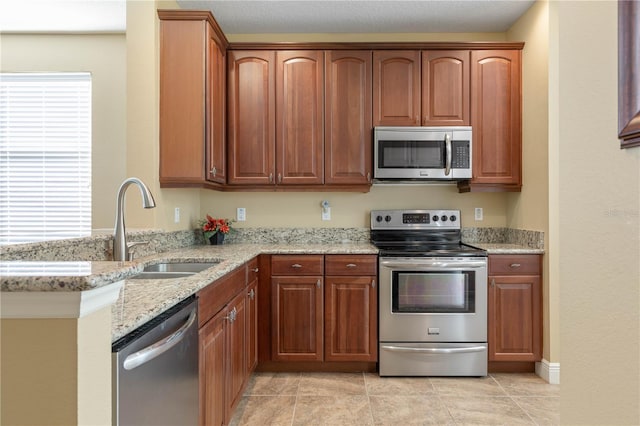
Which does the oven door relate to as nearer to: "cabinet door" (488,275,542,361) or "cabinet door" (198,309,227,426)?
→ "cabinet door" (488,275,542,361)

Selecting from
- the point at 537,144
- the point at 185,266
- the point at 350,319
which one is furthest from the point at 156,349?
the point at 537,144

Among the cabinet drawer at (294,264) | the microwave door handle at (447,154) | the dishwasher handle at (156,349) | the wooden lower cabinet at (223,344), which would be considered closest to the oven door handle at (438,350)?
the cabinet drawer at (294,264)

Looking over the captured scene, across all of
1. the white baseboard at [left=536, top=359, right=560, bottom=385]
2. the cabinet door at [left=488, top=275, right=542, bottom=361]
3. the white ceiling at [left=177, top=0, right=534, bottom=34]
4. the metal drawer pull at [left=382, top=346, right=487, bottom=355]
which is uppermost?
the white ceiling at [left=177, top=0, right=534, bottom=34]

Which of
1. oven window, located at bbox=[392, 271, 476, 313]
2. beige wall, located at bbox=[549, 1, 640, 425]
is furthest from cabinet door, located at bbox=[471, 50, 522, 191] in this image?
beige wall, located at bbox=[549, 1, 640, 425]

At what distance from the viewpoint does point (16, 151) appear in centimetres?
371

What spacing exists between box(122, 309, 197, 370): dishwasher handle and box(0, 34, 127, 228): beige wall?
102 inches

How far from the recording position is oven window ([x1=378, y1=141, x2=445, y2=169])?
3225 millimetres

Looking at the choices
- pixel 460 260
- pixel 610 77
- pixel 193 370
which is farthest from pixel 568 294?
pixel 460 260

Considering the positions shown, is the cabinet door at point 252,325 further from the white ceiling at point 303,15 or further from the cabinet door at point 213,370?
the white ceiling at point 303,15

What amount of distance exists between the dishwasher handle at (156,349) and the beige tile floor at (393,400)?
121cm

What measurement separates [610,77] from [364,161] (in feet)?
8.25

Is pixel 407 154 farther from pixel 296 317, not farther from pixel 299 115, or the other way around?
pixel 296 317

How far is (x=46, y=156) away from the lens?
3707mm

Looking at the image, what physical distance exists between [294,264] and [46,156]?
2.55 metres
